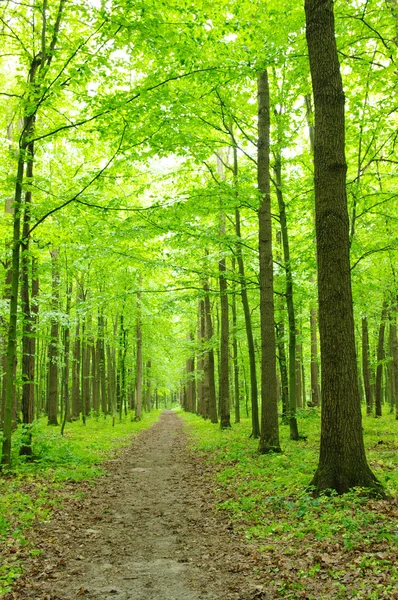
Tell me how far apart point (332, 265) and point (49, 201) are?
7289 mm

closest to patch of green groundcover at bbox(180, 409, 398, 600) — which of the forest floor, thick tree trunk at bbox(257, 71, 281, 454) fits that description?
the forest floor

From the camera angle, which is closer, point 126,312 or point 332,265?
point 332,265

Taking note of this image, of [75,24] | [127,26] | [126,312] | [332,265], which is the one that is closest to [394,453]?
[332,265]

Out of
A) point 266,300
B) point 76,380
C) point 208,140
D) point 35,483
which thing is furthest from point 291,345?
point 76,380

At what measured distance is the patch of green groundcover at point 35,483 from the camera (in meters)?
5.70

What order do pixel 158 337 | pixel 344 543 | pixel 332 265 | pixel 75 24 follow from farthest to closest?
pixel 158 337 → pixel 75 24 → pixel 332 265 → pixel 344 543

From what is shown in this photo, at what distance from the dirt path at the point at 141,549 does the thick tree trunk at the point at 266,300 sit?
103 inches

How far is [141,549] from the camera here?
19.8 feet

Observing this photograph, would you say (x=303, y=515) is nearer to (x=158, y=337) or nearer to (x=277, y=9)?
(x=277, y=9)

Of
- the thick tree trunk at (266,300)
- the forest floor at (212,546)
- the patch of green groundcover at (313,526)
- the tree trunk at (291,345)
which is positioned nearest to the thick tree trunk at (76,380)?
the tree trunk at (291,345)

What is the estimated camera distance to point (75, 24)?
11555mm

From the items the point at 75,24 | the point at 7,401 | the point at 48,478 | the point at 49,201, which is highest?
the point at 75,24

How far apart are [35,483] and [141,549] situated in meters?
4.16

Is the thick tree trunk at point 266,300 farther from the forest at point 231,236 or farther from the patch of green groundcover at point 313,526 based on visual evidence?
the patch of green groundcover at point 313,526
